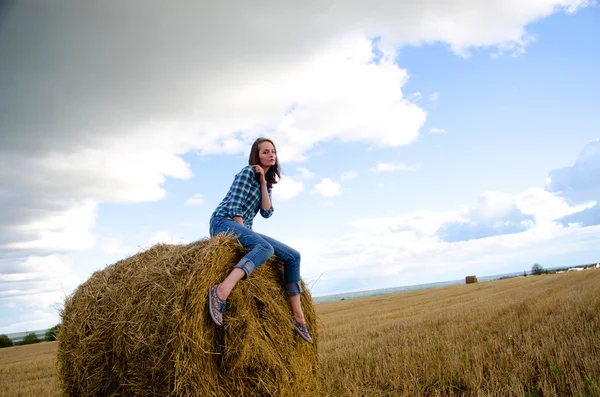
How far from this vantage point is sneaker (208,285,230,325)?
131 inches

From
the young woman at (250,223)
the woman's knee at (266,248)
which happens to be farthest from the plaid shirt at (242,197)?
the woman's knee at (266,248)

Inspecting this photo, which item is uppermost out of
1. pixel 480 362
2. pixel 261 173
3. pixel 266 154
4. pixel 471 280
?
pixel 266 154

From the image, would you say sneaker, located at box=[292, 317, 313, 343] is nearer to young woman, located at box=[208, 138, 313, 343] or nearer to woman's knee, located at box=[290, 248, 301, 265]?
young woman, located at box=[208, 138, 313, 343]

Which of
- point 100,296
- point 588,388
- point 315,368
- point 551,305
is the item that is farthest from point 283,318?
point 551,305

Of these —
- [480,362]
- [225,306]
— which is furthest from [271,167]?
[480,362]

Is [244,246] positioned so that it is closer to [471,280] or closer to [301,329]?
[301,329]

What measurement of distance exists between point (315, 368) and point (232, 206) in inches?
80.0

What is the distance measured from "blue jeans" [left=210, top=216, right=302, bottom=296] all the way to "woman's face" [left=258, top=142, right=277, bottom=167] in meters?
0.67

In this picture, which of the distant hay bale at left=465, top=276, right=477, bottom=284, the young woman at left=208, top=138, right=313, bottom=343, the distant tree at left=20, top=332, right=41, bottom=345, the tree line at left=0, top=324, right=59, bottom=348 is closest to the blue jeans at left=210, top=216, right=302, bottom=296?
the young woman at left=208, top=138, right=313, bottom=343

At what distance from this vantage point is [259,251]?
3.70m

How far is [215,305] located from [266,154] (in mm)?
1531

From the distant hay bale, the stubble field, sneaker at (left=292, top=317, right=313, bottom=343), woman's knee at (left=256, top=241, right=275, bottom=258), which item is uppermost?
woman's knee at (left=256, top=241, right=275, bottom=258)

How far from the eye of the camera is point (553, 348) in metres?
4.57

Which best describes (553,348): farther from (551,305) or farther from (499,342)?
(551,305)
